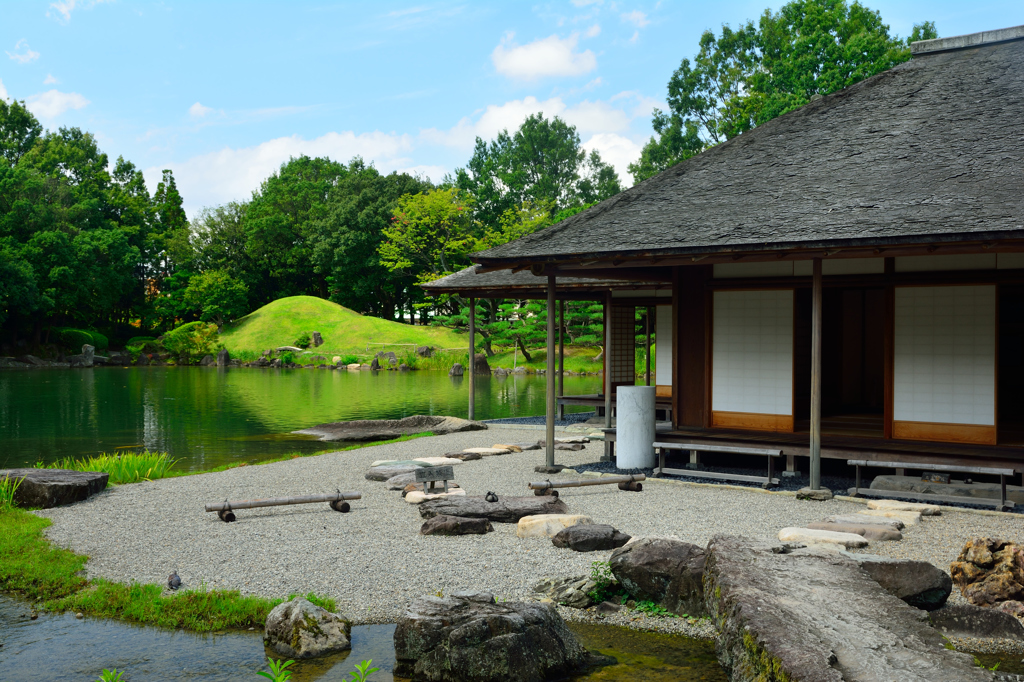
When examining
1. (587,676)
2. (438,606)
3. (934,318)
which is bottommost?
(587,676)

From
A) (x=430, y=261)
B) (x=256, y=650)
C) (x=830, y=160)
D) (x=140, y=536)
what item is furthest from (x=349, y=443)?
(x=430, y=261)

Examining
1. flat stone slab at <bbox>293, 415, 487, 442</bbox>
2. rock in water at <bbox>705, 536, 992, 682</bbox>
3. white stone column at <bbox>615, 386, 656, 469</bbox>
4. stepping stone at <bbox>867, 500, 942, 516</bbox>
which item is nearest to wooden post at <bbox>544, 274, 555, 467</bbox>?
white stone column at <bbox>615, 386, 656, 469</bbox>

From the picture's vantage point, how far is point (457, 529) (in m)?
7.77

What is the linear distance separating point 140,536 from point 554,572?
13.4 ft

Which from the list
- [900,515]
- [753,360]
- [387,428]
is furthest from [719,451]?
[387,428]

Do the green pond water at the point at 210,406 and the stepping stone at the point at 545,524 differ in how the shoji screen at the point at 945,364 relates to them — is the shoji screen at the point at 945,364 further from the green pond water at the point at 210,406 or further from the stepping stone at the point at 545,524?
the green pond water at the point at 210,406

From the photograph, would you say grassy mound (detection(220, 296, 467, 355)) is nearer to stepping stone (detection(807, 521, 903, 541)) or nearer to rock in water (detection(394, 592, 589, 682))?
stepping stone (detection(807, 521, 903, 541))

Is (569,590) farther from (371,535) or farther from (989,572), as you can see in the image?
(989,572)

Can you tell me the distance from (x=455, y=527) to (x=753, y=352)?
5444mm

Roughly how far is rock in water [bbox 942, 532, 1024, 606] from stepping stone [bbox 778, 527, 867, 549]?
984 millimetres

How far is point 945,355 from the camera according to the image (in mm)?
9945

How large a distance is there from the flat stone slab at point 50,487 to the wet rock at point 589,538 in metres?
5.95

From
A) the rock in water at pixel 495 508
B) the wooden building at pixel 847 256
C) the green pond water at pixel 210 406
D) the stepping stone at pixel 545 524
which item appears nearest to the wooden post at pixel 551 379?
the wooden building at pixel 847 256

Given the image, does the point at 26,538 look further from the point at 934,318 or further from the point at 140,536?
the point at 934,318
